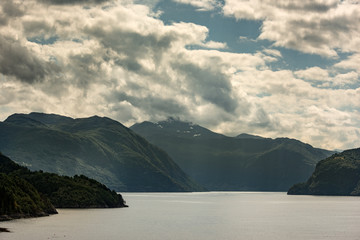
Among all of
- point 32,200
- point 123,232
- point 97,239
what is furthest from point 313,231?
point 32,200

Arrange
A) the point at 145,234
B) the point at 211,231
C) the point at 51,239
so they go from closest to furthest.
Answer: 1. the point at 51,239
2. the point at 145,234
3. the point at 211,231

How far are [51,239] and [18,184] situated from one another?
7989cm

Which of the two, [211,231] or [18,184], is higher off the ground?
[18,184]

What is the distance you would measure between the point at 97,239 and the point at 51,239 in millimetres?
12795

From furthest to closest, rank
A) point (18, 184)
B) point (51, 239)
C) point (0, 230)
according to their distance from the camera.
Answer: point (18, 184) < point (0, 230) < point (51, 239)

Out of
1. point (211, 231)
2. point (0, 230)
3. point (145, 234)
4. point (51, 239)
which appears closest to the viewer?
point (51, 239)

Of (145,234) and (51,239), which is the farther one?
(145,234)

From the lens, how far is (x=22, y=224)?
161500mm

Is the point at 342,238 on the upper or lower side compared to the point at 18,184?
lower

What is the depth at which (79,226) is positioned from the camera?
16725 centimetres

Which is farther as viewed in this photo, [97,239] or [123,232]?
[123,232]

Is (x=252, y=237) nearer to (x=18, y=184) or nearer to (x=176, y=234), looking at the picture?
(x=176, y=234)

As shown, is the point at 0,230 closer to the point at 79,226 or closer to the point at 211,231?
the point at 79,226

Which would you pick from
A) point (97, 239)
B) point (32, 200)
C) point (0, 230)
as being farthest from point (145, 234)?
point (32, 200)
